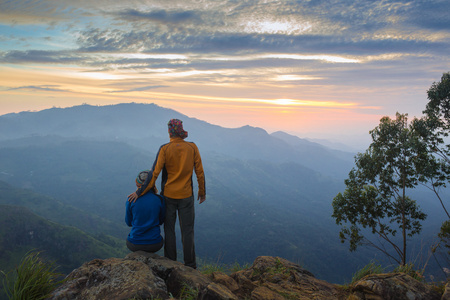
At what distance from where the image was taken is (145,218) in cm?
584

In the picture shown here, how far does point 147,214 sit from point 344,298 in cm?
465

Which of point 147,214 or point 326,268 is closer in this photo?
point 147,214

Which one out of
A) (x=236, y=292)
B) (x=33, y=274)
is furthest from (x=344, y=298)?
(x=33, y=274)

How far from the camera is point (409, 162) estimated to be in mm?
12281

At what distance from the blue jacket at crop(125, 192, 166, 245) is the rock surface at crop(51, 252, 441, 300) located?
0.36 m

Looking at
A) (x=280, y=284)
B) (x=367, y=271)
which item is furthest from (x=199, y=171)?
(x=367, y=271)

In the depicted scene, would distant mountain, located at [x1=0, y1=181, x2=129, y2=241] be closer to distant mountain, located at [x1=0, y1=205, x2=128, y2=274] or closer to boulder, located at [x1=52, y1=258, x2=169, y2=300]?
distant mountain, located at [x1=0, y1=205, x2=128, y2=274]

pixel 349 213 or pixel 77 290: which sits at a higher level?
pixel 77 290

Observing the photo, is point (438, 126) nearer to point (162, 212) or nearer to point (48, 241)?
point (162, 212)

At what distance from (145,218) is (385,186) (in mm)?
13481

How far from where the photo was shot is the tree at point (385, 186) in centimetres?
1234

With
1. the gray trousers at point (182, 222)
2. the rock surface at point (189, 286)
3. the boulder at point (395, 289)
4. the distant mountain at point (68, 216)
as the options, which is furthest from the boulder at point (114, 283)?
the distant mountain at point (68, 216)

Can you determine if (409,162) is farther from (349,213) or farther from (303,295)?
(303,295)

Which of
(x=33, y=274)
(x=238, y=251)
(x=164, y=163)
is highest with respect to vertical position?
(x=164, y=163)
